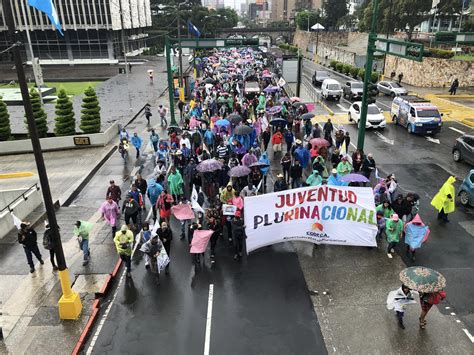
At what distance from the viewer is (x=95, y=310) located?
9820 millimetres

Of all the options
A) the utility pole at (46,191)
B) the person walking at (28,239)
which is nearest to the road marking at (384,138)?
the person walking at (28,239)

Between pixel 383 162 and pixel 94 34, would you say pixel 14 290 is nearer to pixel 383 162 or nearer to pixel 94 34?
pixel 383 162

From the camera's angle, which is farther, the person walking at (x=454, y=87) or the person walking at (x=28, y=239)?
the person walking at (x=454, y=87)

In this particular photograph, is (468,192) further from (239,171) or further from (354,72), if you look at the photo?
(354,72)

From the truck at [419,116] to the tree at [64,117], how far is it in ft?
66.7

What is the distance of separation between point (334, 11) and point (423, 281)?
4664 inches

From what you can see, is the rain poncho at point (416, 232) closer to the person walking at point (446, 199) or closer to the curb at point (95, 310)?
the person walking at point (446, 199)

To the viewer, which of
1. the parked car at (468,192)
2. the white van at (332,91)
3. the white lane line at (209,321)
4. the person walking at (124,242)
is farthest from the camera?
the white van at (332,91)

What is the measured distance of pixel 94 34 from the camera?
74500 millimetres

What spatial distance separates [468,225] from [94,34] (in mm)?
74330

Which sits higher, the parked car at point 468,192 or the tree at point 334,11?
the tree at point 334,11

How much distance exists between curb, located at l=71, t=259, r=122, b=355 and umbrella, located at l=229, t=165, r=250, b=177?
14.8 ft

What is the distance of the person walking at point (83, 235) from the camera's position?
1138cm

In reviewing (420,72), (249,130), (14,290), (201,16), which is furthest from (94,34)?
(14,290)
